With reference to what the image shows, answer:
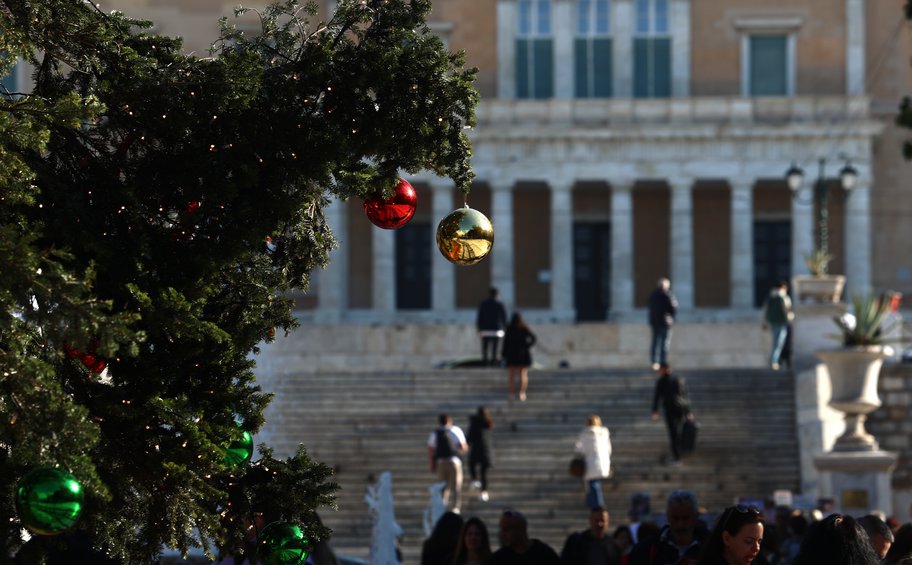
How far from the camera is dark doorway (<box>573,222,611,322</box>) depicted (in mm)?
50094

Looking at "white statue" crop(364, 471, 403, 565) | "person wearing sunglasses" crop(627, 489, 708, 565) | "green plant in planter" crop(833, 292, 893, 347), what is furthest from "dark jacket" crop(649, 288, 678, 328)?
"person wearing sunglasses" crop(627, 489, 708, 565)

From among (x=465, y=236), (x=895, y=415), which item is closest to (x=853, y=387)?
(x=895, y=415)

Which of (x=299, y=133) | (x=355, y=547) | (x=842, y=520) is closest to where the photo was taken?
(x=299, y=133)

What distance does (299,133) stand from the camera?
25.3 ft

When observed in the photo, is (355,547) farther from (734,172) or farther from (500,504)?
(734,172)

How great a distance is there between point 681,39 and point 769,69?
6.93ft

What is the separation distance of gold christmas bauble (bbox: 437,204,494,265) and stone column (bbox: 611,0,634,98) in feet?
136

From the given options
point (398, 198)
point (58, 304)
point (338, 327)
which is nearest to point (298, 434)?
point (338, 327)

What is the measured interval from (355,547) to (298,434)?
4898 millimetres

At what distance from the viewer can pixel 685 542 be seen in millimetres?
10547

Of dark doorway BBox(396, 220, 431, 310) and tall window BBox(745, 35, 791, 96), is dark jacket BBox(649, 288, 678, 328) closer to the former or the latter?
dark doorway BBox(396, 220, 431, 310)

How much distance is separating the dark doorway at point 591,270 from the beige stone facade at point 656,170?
0.05 m

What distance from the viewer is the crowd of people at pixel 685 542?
26.7 feet

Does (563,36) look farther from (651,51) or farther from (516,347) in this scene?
(516,347)
